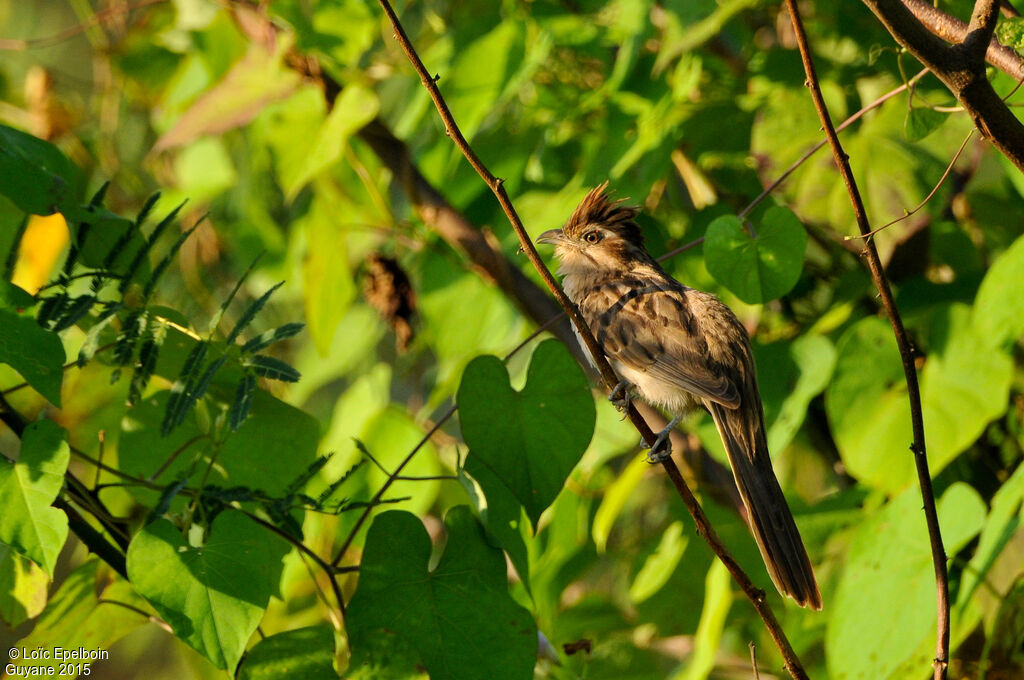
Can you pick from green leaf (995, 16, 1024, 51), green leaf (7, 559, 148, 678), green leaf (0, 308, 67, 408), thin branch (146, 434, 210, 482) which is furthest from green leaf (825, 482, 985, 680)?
green leaf (0, 308, 67, 408)

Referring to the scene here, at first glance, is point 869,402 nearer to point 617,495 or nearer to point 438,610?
point 617,495

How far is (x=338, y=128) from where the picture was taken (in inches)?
138

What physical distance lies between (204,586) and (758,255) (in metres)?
1.70

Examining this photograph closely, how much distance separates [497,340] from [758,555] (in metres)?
1.33

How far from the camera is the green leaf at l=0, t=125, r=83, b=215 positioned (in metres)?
2.47

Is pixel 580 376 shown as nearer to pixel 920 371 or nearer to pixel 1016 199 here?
pixel 920 371

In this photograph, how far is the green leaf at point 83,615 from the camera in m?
2.59

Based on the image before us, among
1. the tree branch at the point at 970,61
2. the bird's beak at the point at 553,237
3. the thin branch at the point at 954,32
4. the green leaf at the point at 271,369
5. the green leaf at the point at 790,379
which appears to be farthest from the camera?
the bird's beak at the point at 553,237

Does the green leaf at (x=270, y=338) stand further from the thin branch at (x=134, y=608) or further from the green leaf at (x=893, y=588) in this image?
the green leaf at (x=893, y=588)

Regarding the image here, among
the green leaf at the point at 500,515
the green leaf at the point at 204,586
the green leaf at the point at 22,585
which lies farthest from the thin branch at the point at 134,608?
the green leaf at the point at 500,515

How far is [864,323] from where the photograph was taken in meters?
3.28

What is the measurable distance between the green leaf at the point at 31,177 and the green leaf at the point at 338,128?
0.93 meters

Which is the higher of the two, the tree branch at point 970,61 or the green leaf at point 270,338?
the green leaf at point 270,338

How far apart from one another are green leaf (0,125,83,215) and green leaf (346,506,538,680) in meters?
1.22
